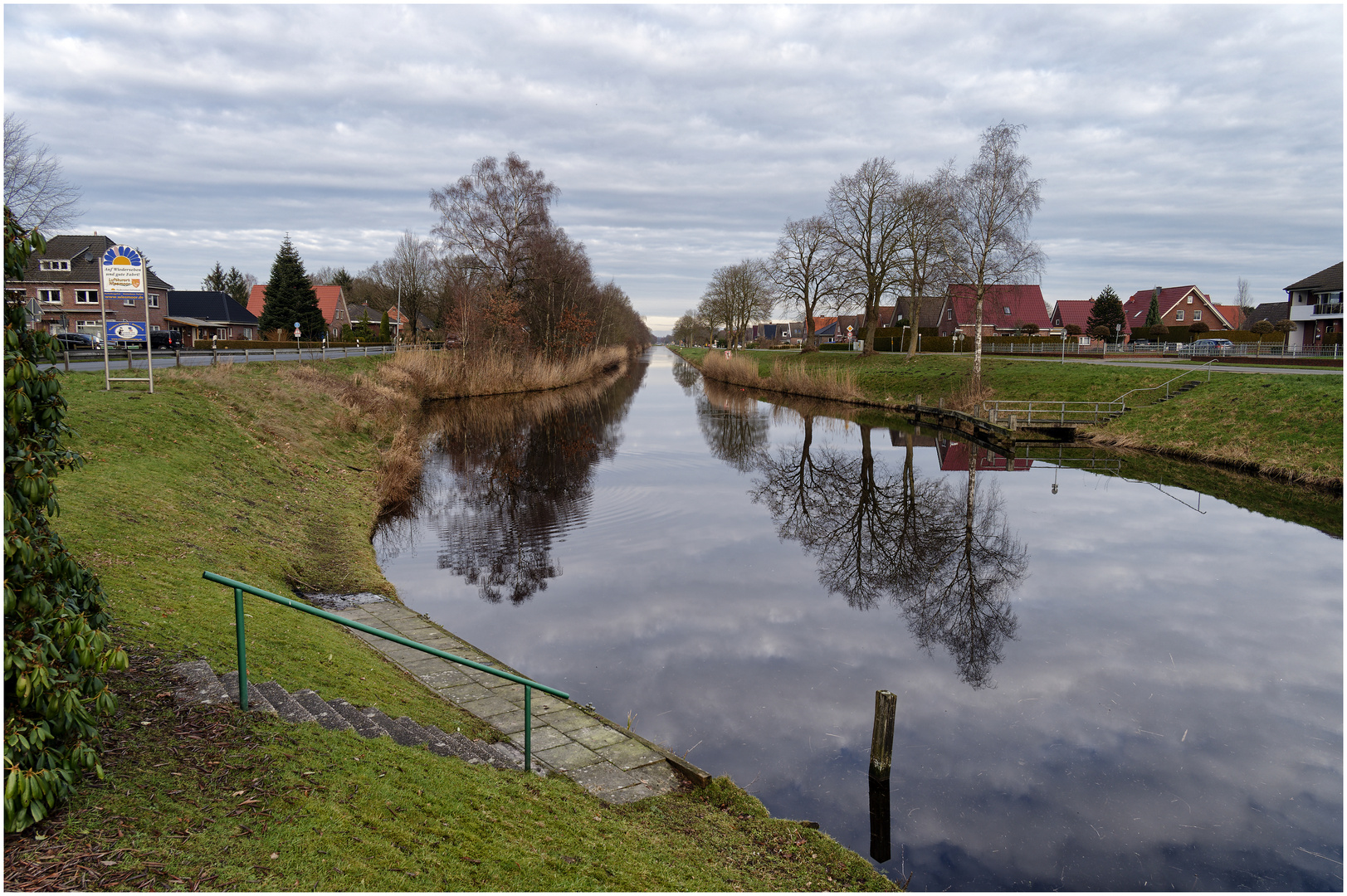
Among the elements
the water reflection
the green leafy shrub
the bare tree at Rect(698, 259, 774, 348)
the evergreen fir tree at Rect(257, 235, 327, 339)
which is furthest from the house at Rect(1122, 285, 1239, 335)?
the green leafy shrub

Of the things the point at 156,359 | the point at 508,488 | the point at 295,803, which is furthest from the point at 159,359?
the point at 295,803

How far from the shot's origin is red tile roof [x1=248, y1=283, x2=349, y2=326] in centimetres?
8944

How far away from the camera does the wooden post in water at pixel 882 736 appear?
7836 millimetres

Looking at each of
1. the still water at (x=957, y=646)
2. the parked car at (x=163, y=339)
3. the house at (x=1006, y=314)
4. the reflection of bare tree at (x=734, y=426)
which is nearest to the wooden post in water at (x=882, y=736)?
the still water at (x=957, y=646)

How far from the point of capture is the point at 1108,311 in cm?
7425

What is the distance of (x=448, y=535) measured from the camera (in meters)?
17.3

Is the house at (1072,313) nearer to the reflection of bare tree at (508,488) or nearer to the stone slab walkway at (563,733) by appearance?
the reflection of bare tree at (508,488)

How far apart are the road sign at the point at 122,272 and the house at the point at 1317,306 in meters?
67.7

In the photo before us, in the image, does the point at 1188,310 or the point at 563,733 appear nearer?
the point at 563,733

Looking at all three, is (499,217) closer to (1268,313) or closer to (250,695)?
(250,695)

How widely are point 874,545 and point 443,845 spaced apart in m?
14.1

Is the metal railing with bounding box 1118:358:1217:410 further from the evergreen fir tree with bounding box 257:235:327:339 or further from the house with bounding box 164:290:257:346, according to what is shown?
the house with bounding box 164:290:257:346

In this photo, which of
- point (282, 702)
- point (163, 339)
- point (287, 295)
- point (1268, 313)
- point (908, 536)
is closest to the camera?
point (282, 702)

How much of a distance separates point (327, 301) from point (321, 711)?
95.6 m
